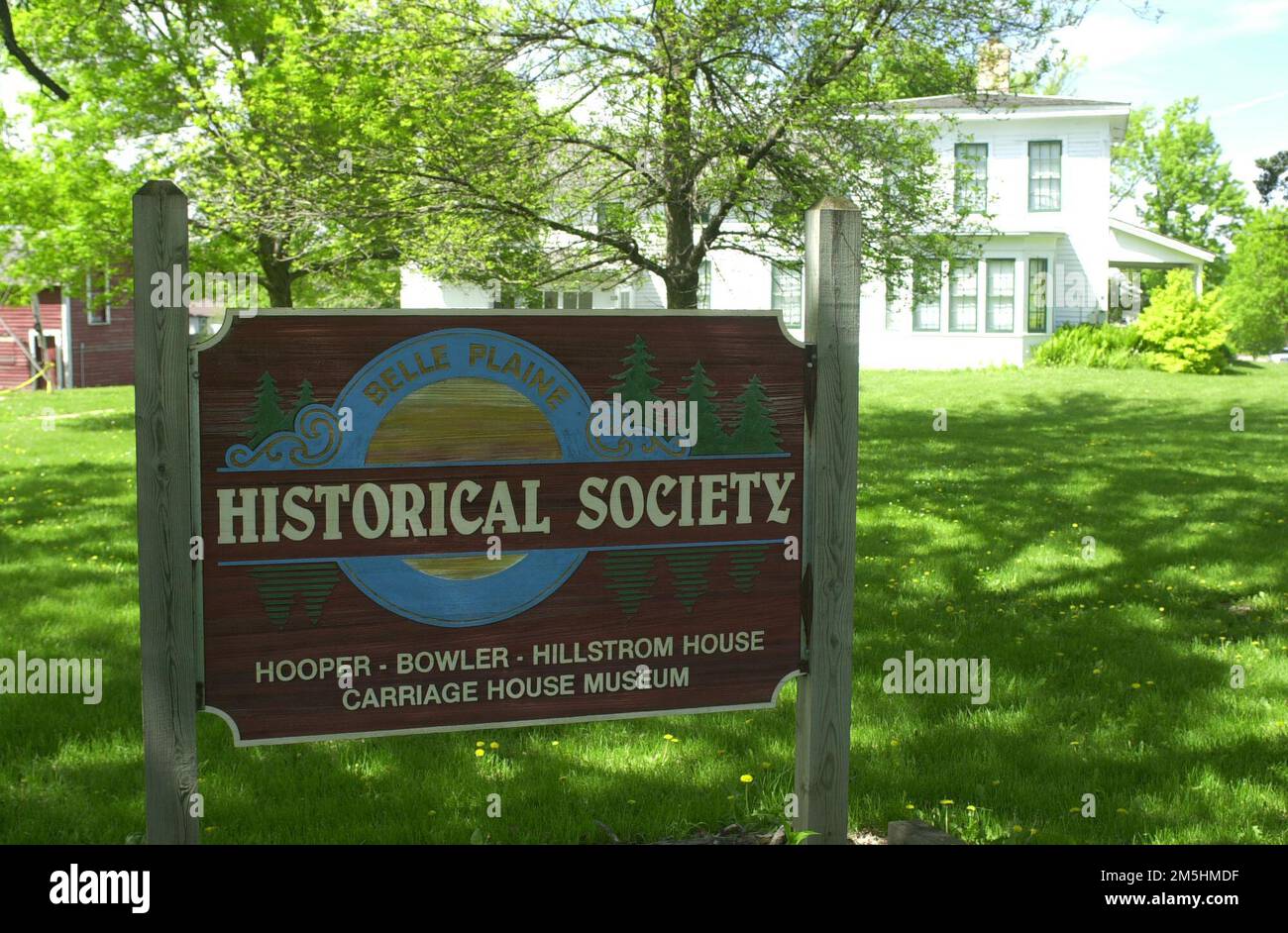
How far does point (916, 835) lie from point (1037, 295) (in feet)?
98.2

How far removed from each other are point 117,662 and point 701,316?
4.47 meters

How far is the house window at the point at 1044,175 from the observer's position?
32625 mm

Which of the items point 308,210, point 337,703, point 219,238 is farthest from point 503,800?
point 219,238

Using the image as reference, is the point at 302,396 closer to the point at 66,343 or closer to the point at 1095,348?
the point at 1095,348

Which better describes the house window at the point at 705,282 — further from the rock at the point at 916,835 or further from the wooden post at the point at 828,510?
the rock at the point at 916,835

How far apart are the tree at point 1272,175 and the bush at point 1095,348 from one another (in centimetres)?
5922

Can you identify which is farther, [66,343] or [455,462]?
[66,343]

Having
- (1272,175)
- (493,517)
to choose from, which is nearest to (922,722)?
(493,517)

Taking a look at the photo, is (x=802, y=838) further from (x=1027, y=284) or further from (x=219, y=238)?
(x=1027, y=284)

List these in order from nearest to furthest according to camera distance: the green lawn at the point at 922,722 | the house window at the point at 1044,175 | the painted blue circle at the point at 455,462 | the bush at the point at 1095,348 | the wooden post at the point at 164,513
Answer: the wooden post at the point at 164,513 < the painted blue circle at the point at 455,462 < the green lawn at the point at 922,722 < the bush at the point at 1095,348 < the house window at the point at 1044,175

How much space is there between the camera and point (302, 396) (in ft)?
11.8

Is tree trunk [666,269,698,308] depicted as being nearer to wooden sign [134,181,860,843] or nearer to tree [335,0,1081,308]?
tree [335,0,1081,308]

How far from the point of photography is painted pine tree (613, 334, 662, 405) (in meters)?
3.94

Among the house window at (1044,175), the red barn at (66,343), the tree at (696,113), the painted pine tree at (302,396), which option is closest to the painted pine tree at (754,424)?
the painted pine tree at (302,396)
